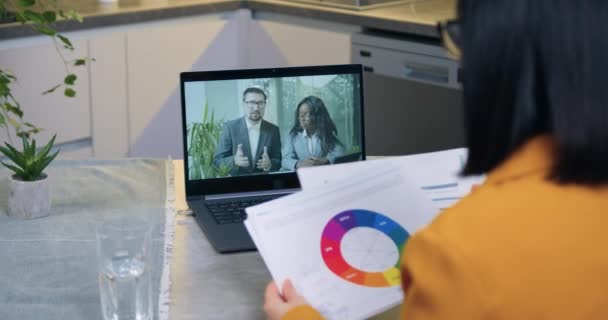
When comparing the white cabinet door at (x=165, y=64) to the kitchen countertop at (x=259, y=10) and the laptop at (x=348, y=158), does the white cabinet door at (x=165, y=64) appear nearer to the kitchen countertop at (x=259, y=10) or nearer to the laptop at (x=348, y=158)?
the kitchen countertop at (x=259, y=10)

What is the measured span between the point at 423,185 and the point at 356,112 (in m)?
0.31

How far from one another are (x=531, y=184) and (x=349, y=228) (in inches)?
19.1

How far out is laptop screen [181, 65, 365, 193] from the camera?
5.27 ft

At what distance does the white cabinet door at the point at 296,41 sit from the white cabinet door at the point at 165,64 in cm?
9

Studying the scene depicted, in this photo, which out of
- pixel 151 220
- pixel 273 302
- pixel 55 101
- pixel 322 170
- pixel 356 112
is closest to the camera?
pixel 273 302

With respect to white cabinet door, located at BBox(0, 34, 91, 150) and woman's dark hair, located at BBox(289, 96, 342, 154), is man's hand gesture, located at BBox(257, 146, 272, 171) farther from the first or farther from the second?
white cabinet door, located at BBox(0, 34, 91, 150)

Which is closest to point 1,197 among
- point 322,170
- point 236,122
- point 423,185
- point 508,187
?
point 236,122

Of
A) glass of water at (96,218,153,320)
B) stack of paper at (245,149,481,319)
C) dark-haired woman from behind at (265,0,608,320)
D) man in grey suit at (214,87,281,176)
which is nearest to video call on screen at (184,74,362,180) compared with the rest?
man in grey suit at (214,87,281,176)

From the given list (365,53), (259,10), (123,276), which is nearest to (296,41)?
(259,10)

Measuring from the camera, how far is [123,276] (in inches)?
48.7

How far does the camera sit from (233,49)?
337 centimetres

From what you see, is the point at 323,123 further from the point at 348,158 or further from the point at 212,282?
the point at 212,282

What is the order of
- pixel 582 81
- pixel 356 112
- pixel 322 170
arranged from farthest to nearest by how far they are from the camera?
pixel 356 112 → pixel 322 170 → pixel 582 81

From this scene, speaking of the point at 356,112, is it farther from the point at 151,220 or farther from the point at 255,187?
the point at 151,220
